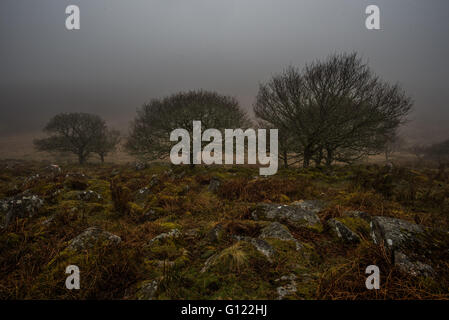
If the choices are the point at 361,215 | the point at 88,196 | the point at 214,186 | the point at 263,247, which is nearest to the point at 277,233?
the point at 263,247

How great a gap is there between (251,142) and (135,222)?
10.8 m

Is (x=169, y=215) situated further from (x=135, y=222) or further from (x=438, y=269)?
(x=438, y=269)

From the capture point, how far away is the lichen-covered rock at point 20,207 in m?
3.66

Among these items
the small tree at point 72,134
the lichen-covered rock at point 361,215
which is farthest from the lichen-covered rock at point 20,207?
the small tree at point 72,134

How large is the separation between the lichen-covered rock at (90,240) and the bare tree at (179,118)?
11.1 meters

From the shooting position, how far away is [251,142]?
13.5 meters

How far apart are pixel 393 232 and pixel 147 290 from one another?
3.32 m

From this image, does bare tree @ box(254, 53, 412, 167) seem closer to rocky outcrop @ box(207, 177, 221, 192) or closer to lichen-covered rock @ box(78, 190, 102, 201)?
rocky outcrop @ box(207, 177, 221, 192)

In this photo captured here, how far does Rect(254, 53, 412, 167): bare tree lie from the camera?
9.36 meters

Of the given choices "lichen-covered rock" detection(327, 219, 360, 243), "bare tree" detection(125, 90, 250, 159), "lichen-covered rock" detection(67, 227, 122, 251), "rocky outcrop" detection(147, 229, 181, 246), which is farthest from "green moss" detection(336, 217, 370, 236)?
"bare tree" detection(125, 90, 250, 159)

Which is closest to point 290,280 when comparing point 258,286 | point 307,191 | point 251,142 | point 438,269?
point 258,286

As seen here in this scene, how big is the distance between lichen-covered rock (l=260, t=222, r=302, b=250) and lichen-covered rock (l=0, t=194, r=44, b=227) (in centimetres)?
525

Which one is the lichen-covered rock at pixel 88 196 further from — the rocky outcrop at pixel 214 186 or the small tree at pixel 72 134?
the small tree at pixel 72 134

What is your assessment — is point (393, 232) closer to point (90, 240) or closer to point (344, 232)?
point (344, 232)
